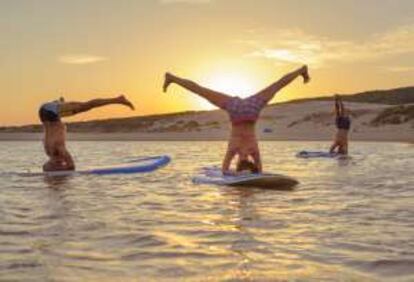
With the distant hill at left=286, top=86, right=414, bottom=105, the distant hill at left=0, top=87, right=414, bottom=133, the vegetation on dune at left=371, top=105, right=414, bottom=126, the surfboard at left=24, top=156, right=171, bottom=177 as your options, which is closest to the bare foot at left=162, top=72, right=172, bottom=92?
the surfboard at left=24, top=156, right=171, bottom=177

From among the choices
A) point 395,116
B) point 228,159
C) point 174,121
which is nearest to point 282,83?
point 228,159

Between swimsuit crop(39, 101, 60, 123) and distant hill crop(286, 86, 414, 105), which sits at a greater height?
distant hill crop(286, 86, 414, 105)

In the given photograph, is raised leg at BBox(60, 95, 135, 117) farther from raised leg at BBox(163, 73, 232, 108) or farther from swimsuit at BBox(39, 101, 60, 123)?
raised leg at BBox(163, 73, 232, 108)

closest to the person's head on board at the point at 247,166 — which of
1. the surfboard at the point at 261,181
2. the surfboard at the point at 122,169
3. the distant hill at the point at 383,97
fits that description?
the surfboard at the point at 261,181

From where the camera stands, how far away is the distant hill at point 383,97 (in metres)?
83.4

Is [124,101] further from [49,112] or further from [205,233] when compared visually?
[205,233]

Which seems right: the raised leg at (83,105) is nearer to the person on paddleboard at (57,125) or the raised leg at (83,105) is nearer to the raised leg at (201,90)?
the person on paddleboard at (57,125)

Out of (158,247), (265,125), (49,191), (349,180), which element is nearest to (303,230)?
(158,247)

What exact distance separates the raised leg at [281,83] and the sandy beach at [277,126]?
2706 cm

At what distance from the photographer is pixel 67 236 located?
348 inches

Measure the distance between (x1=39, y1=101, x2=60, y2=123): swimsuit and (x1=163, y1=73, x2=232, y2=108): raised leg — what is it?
2866mm

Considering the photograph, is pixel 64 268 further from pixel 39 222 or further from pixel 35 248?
pixel 39 222

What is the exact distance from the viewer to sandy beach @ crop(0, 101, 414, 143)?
50844 mm

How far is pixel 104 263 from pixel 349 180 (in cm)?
1045
